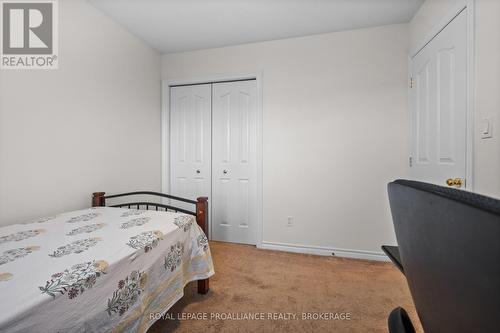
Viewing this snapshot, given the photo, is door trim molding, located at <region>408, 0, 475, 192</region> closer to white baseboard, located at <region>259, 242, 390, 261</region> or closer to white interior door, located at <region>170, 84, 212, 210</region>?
white baseboard, located at <region>259, 242, 390, 261</region>

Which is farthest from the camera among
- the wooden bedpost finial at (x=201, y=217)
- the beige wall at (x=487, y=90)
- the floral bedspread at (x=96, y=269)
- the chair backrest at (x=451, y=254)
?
the wooden bedpost finial at (x=201, y=217)

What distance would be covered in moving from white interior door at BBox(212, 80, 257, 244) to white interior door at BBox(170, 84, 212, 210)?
4.2 inches

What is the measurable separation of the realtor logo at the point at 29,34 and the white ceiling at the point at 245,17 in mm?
463

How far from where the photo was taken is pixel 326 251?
97.7 inches

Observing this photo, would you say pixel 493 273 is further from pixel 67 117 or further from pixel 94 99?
pixel 94 99

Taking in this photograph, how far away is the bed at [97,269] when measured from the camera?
0.74 meters

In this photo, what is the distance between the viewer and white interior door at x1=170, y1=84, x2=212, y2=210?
289 centimetres

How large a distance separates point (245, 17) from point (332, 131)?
1.43 m

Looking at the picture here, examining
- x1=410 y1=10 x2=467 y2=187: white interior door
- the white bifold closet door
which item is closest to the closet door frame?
the white bifold closet door

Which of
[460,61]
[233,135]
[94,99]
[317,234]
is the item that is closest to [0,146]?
[94,99]

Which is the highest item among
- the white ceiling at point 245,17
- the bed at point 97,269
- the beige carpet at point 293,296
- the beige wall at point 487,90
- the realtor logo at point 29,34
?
the white ceiling at point 245,17

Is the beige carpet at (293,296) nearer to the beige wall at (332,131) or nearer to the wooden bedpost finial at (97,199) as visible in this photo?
the beige wall at (332,131)

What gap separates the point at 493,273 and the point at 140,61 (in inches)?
121

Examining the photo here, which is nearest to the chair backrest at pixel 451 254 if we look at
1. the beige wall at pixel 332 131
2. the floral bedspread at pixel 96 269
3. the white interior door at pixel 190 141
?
the floral bedspread at pixel 96 269
